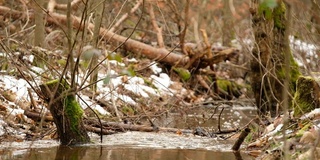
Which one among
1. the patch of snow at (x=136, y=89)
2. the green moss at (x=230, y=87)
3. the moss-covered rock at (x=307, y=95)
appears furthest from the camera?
the green moss at (x=230, y=87)

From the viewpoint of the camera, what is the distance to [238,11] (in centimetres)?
2248

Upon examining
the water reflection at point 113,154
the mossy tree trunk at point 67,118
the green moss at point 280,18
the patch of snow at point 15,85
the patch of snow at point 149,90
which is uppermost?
the green moss at point 280,18

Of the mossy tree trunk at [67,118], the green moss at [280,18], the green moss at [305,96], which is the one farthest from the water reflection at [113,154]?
the green moss at [280,18]

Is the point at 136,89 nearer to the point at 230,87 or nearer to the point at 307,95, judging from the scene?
the point at 230,87

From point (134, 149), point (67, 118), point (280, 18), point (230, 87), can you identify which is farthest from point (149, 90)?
point (67, 118)

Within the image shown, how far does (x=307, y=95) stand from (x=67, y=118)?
2876 mm

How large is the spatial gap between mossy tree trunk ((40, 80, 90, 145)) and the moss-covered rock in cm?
256

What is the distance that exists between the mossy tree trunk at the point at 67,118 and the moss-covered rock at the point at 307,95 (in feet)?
8.40

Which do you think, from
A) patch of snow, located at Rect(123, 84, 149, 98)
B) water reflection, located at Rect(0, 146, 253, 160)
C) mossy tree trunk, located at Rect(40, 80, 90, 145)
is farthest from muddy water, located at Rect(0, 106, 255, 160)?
patch of snow, located at Rect(123, 84, 149, 98)

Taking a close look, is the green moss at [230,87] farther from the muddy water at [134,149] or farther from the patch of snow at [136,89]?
the muddy water at [134,149]

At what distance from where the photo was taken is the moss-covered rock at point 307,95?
6.95m

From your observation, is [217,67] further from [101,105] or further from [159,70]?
[101,105]

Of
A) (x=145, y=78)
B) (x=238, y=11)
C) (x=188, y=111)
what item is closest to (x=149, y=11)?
(x=145, y=78)

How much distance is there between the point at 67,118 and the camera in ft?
22.2
